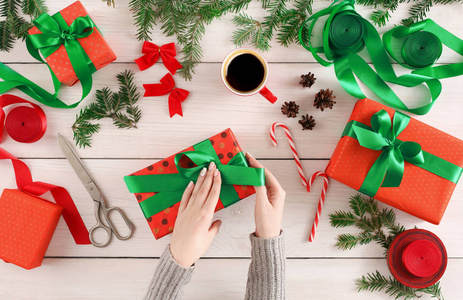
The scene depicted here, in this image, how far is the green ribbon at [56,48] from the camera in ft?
2.94

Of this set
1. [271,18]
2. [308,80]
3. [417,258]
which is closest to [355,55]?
[308,80]

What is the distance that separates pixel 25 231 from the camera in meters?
0.93

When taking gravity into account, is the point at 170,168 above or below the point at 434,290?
above

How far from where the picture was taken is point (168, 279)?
810 mm

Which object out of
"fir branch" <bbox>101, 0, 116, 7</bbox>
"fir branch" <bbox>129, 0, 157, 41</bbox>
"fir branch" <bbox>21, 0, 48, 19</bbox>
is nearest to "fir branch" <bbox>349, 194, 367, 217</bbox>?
"fir branch" <bbox>129, 0, 157, 41</bbox>

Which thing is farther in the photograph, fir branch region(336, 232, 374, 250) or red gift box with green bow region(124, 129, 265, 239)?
fir branch region(336, 232, 374, 250)

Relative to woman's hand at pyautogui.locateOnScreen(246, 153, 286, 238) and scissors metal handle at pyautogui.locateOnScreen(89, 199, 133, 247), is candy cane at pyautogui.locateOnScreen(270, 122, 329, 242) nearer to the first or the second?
woman's hand at pyautogui.locateOnScreen(246, 153, 286, 238)

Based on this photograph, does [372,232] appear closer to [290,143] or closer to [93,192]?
[290,143]

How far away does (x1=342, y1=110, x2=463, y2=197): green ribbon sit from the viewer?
0.85 metres

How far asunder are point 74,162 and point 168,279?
447 millimetres

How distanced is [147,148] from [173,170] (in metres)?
0.16

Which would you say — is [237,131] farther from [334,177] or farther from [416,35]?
[416,35]

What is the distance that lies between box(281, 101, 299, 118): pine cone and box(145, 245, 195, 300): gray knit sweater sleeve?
494mm

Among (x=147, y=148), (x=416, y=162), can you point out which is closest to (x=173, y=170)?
(x=147, y=148)
